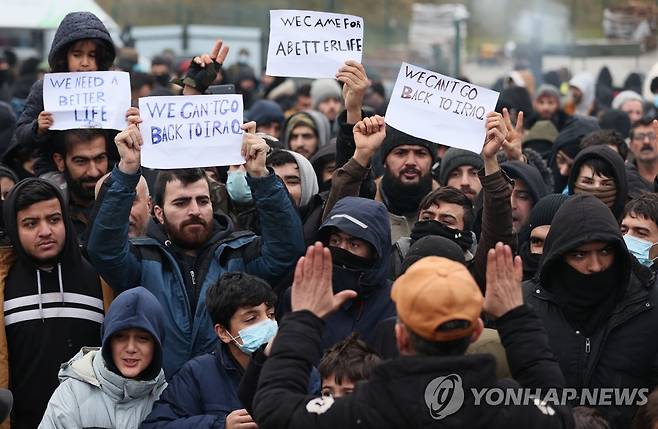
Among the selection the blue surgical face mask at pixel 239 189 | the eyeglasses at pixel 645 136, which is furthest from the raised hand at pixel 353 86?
the eyeglasses at pixel 645 136

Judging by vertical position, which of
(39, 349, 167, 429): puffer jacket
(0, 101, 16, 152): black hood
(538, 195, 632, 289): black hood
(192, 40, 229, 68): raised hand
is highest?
(192, 40, 229, 68): raised hand

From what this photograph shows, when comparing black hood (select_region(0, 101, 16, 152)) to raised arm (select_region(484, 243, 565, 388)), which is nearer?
raised arm (select_region(484, 243, 565, 388))

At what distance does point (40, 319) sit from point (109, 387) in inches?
24.8

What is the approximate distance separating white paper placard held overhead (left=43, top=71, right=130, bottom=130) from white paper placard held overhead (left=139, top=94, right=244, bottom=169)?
0.48m

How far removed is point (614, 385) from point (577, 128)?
5.53 metres

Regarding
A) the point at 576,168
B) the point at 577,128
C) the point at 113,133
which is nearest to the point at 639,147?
the point at 577,128

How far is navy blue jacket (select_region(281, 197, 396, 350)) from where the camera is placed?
4996 millimetres

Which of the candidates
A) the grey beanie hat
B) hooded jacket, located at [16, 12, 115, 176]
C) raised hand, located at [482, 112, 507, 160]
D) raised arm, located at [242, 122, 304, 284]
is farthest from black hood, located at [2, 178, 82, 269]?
the grey beanie hat

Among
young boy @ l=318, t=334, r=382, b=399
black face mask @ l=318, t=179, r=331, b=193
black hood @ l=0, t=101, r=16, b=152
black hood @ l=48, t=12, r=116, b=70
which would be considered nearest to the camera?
young boy @ l=318, t=334, r=382, b=399

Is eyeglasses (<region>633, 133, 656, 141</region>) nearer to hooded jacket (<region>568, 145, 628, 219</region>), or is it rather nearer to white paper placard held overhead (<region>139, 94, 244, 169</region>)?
hooded jacket (<region>568, 145, 628, 219</region>)

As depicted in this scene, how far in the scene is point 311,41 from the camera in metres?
6.39

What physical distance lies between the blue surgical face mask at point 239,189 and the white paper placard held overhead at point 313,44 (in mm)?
758

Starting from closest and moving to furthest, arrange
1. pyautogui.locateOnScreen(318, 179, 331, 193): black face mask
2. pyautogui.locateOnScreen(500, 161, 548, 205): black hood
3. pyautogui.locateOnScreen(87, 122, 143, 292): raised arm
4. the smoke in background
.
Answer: pyautogui.locateOnScreen(87, 122, 143, 292): raised arm → pyautogui.locateOnScreen(500, 161, 548, 205): black hood → pyautogui.locateOnScreen(318, 179, 331, 193): black face mask → the smoke in background

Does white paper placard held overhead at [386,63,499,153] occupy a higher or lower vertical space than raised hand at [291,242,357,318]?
higher
